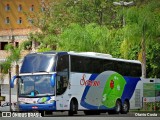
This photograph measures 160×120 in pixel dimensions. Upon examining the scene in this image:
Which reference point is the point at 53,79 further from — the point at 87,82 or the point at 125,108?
the point at 125,108

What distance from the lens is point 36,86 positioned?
32.8 m

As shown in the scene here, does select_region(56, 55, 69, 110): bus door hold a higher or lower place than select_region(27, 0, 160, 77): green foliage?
lower

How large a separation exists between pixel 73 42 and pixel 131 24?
8.43m

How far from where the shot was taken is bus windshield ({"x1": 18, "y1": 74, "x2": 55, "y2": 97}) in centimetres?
3256

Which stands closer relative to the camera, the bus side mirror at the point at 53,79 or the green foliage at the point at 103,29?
the bus side mirror at the point at 53,79

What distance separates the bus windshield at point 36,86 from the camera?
107ft

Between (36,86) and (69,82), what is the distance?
2024 mm

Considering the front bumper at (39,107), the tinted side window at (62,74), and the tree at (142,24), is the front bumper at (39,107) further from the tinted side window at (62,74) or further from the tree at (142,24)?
the tree at (142,24)

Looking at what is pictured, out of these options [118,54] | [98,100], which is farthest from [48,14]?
[98,100]

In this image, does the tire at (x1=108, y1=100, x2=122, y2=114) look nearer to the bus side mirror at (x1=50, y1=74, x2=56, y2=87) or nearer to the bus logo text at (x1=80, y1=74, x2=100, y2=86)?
the bus logo text at (x1=80, y1=74, x2=100, y2=86)

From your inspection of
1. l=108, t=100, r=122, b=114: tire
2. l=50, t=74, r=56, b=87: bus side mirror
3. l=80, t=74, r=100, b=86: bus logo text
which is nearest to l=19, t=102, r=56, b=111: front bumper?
l=50, t=74, r=56, b=87: bus side mirror

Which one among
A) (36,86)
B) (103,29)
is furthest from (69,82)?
(103,29)

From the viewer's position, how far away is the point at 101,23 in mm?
61562

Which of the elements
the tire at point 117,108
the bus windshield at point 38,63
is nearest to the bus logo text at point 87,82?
the bus windshield at point 38,63
